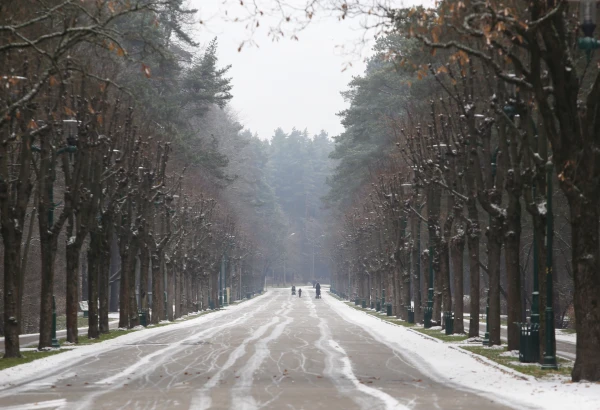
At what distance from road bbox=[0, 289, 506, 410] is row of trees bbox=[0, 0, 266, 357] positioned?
437 centimetres

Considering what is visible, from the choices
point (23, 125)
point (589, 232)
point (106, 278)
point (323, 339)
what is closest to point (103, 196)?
point (106, 278)

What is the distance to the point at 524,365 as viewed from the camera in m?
25.8

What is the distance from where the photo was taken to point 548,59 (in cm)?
2069

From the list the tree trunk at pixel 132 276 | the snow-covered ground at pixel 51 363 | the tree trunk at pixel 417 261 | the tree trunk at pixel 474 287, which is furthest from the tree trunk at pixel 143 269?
the tree trunk at pixel 474 287

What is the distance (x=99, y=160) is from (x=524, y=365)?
63.7 feet

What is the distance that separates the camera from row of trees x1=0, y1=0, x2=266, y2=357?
2303 cm

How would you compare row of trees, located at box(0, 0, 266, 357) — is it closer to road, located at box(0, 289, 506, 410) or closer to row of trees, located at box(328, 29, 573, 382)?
road, located at box(0, 289, 506, 410)

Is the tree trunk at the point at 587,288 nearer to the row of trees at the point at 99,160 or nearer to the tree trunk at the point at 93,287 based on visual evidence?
the row of trees at the point at 99,160

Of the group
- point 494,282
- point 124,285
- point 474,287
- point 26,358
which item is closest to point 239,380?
point 26,358

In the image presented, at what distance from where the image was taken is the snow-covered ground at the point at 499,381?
17875 millimetres

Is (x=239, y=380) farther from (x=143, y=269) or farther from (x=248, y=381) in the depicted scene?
(x=143, y=269)

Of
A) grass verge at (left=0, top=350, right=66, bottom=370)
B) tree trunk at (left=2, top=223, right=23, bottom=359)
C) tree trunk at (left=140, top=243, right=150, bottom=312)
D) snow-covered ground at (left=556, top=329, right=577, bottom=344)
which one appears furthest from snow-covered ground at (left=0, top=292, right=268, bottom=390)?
snow-covered ground at (left=556, top=329, right=577, bottom=344)

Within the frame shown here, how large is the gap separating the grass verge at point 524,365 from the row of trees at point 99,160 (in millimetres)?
10509

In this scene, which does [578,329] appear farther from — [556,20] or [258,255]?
[258,255]
